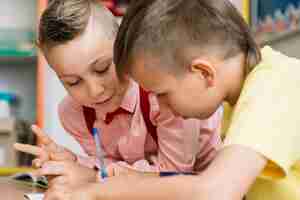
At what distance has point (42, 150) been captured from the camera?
37.2 inches

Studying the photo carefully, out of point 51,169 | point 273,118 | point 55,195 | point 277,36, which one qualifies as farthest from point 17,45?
point 273,118

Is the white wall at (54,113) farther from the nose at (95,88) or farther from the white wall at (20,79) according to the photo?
the nose at (95,88)

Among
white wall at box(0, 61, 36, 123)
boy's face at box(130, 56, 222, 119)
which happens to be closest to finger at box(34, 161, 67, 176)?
→ boy's face at box(130, 56, 222, 119)

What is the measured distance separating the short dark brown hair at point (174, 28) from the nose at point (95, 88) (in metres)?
0.19

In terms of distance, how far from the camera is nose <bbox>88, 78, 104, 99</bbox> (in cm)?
92

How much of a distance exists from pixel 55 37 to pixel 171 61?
0.91ft

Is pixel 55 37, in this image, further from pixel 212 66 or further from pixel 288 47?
pixel 288 47

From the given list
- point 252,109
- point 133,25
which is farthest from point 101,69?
point 252,109

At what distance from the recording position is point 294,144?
0.66 meters

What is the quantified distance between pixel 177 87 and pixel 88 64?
0.25 metres

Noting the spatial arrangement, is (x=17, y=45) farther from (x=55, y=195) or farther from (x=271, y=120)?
(x=271, y=120)

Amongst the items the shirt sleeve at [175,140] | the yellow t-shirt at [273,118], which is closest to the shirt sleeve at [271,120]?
the yellow t-shirt at [273,118]

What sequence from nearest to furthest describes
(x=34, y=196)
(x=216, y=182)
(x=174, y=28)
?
(x=216, y=182) < (x=174, y=28) < (x=34, y=196)

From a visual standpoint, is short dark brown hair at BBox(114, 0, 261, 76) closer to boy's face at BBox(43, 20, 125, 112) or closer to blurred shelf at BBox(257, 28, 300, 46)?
boy's face at BBox(43, 20, 125, 112)
